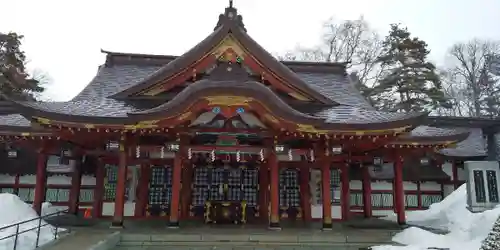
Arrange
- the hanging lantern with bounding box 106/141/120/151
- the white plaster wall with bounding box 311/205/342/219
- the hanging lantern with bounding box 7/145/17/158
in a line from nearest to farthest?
the hanging lantern with bounding box 106/141/120/151
the hanging lantern with bounding box 7/145/17/158
the white plaster wall with bounding box 311/205/342/219

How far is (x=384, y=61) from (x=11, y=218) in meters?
29.0

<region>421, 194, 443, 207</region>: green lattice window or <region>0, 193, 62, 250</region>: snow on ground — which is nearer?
<region>0, 193, 62, 250</region>: snow on ground

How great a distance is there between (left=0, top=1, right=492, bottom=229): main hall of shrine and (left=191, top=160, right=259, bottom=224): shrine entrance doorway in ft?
0.12

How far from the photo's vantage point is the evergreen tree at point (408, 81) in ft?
93.3

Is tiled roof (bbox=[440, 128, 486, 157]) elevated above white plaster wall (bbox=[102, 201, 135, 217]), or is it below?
above

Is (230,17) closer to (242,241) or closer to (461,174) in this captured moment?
(242,241)

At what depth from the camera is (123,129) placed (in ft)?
33.0

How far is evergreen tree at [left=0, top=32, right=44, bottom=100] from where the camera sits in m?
23.0

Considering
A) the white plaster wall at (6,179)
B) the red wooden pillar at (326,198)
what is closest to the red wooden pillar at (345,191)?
the red wooden pillar at (326,198)

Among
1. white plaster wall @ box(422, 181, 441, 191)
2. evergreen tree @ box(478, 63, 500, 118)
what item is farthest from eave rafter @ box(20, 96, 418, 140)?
evergreen tree @ box(478, 63, 500, 118)

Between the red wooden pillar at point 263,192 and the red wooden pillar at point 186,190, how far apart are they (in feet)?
8.17

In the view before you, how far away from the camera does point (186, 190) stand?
12.8 meters

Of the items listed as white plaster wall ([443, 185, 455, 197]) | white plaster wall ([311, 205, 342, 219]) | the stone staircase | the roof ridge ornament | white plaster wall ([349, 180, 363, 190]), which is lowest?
the stone staircase

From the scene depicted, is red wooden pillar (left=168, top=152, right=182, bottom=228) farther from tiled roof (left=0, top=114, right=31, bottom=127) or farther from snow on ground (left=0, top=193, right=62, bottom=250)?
tiled roof (left=0, top=114, right=31, bottom=127)
